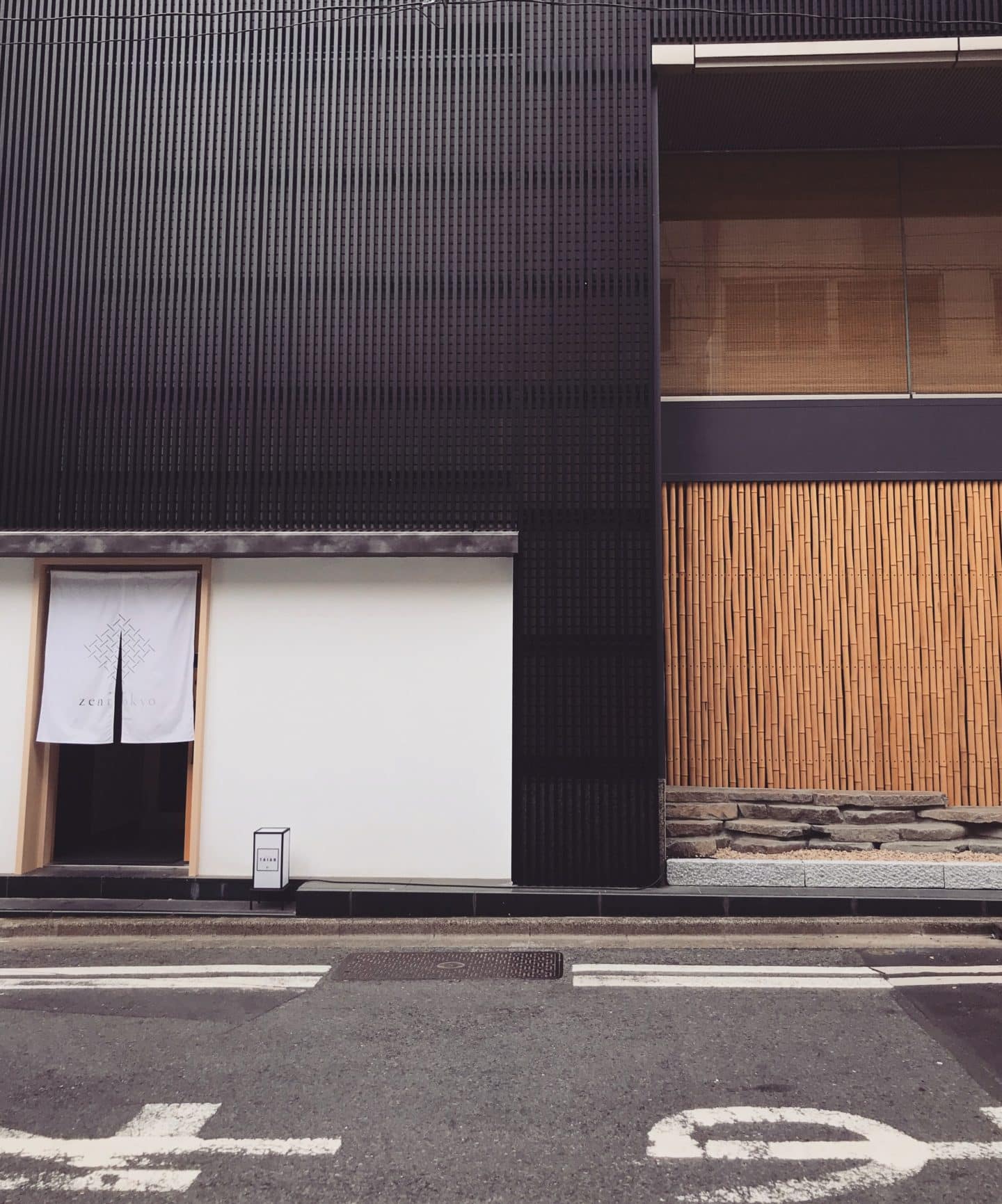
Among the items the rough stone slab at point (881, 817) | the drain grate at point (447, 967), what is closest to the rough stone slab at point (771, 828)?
the rough stone slab at point (881, 817)

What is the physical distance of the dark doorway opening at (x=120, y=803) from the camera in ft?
27.3

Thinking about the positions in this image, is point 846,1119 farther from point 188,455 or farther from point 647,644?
point 188,455

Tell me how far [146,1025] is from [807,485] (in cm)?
782

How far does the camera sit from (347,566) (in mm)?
7820

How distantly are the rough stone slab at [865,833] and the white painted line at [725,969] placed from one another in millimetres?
2064

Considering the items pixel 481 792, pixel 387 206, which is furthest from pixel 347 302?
pixel 481 792

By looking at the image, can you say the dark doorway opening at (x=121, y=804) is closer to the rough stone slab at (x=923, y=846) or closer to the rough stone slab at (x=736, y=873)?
the rough stone slab at (x=736, y=873)

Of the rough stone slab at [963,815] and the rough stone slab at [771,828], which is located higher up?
the rough stone slab at [963,815]

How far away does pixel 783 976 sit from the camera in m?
5.63

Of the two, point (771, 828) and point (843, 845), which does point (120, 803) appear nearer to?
point (771, 828)

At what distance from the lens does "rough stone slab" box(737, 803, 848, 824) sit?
805 centimetres

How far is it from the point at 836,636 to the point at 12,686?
28.0ft

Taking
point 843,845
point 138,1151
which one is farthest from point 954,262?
point 138,1151

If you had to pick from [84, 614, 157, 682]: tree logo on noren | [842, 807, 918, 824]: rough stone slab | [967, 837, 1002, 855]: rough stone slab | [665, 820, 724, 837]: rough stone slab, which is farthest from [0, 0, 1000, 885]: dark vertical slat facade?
[967, 837, 1002, 855]: rough stone slab
